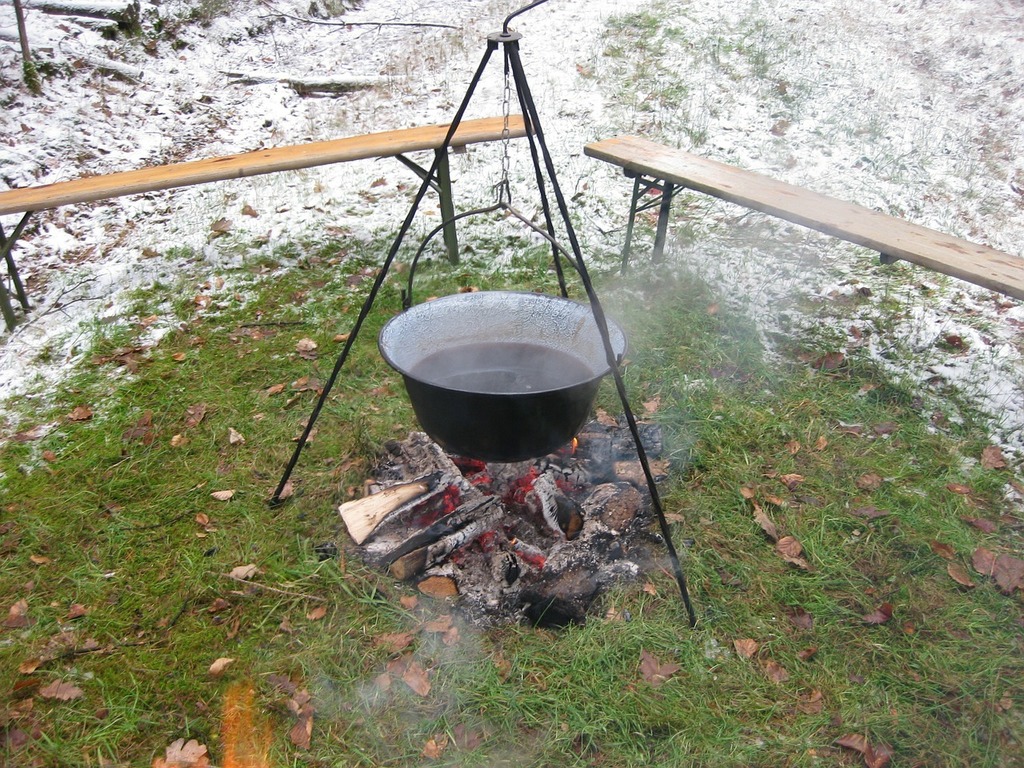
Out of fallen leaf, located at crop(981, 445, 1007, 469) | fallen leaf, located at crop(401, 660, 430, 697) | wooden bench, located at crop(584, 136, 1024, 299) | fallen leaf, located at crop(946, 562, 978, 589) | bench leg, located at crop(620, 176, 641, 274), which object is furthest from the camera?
bench leg, located at crop(620, 176, 641, 274)

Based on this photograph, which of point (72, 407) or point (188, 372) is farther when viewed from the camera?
point (188, 372)

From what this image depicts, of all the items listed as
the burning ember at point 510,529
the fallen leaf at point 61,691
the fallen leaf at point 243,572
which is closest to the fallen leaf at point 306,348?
the burning ember at point 510,529

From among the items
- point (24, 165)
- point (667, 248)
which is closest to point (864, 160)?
point (667, 248)

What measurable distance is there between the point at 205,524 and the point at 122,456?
785mm

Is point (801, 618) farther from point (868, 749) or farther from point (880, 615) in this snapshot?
point (868, 749)

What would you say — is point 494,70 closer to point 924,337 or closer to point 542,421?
point 924,337

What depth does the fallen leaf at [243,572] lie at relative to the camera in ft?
9.38

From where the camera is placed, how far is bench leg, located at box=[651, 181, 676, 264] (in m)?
4.47

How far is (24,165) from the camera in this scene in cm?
562

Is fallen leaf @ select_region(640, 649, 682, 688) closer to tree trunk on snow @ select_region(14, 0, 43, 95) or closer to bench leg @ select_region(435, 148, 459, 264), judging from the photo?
bench leg @ select_region(435, 148, 459, 264)

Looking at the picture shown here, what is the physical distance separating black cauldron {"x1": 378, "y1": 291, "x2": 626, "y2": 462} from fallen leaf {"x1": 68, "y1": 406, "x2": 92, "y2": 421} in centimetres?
217

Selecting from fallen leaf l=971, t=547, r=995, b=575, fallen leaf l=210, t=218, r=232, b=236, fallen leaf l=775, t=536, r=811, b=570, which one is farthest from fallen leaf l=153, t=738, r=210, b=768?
fallen leaf l=210, t=218, r=232, b=236

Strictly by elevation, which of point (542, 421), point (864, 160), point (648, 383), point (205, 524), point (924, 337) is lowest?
point (205, 524)

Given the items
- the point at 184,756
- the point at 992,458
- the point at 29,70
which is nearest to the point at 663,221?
the point at 992,458
